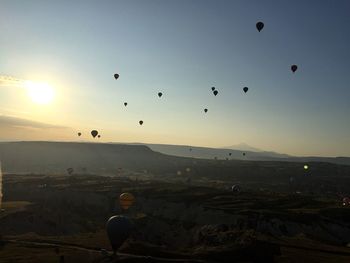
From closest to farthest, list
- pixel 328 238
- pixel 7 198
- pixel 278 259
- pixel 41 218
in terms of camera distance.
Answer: pixel 278 259 → pixel 328 238 → pixel 41 218 → pixel 7 198

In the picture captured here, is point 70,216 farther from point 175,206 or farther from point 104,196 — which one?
point 175,206

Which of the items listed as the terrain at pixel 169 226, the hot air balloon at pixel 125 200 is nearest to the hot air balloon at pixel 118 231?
the terrain at pixel 169 226

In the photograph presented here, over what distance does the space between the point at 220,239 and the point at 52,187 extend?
7853 cm

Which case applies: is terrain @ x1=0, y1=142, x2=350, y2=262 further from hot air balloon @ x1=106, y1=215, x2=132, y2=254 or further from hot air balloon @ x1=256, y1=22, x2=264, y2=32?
hot air balloon @ x1=256, y1=22, x2=264, y2=32

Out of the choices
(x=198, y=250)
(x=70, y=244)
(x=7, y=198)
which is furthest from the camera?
(x=7, y=198)

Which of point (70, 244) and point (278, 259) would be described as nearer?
point (278, 259)

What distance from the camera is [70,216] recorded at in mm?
103750

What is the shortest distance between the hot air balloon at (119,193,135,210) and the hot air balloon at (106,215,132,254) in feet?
135

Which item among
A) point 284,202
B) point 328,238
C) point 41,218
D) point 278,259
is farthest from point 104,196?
point 278,259

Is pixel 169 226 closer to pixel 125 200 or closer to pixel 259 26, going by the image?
pixel 125 200

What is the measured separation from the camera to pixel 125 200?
4060 inches

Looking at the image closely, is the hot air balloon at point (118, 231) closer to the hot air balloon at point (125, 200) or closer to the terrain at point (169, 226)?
the terrain at point (169, 226)

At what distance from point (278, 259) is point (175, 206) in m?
52.1

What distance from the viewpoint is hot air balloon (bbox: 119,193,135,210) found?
103m
